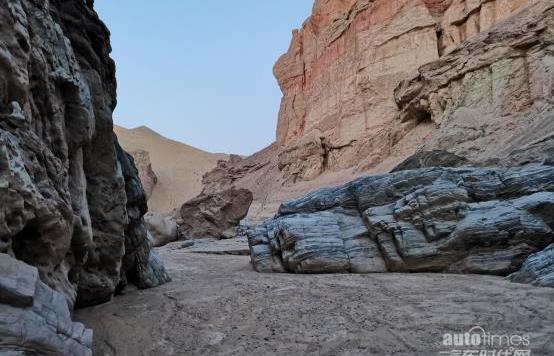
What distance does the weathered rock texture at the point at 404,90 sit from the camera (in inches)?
562

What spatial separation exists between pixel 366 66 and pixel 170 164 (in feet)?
152

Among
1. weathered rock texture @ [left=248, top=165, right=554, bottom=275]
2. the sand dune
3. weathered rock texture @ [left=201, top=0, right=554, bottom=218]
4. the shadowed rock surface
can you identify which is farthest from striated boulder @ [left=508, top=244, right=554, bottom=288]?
the sand dune

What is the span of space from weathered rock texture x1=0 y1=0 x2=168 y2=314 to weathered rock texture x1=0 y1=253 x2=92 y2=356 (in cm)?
33

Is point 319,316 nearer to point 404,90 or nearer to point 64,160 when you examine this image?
point 64,160

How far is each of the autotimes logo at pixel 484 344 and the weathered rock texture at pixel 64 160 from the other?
2935 millimetres

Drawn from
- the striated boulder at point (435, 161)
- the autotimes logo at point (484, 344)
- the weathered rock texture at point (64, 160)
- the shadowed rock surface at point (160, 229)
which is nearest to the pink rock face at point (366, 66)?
the striated boulder at point (435, 161)

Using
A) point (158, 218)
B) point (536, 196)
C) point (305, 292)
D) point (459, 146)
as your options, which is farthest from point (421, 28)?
point (305, 292)

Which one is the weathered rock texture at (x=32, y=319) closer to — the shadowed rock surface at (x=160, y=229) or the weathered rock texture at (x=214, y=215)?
the shadowed rock surface at (x=160, y=229)

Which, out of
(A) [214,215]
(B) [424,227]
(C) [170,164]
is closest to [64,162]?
(B) [424,227]

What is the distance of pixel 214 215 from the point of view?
15.7m

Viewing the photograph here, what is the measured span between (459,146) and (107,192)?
43.3ft

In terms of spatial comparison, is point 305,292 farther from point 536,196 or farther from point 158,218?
point 158,218

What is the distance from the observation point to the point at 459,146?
14.6m

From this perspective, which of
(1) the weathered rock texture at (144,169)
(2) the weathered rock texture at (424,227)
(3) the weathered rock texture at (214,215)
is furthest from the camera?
(1) the weathered rock texture at (144,169)
